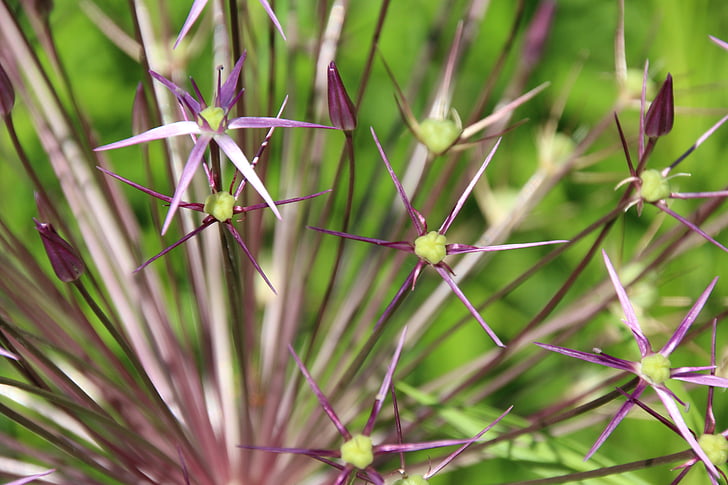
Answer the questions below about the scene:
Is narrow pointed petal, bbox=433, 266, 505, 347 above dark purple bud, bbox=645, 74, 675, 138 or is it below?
below

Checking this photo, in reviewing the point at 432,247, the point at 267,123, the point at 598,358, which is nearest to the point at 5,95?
A: the point at 267,123

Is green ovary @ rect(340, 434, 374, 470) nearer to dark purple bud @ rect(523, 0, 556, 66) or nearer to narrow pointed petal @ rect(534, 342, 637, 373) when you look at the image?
narrow pointed petal @ rect(534, 342, 637, 373)

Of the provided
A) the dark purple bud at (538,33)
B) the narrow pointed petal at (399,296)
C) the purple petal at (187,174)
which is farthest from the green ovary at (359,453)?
the dark purple bud at (538,33)

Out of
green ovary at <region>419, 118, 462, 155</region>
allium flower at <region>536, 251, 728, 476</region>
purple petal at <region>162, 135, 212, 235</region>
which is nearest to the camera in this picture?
purple petal at <region>162, 135, 212, 235</region>

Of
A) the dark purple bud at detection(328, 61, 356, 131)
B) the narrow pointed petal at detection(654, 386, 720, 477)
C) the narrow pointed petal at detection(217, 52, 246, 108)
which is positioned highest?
the dark purple bud at detection(328, 61, 356, 131)

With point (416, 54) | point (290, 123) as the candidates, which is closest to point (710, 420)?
point (290, 123)

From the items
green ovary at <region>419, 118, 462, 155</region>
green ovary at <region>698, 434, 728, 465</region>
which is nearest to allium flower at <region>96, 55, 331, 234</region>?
green ovary at <region>419, 118, 462, 155</region>

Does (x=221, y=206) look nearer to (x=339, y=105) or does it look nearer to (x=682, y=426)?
(x=339, y=105)
